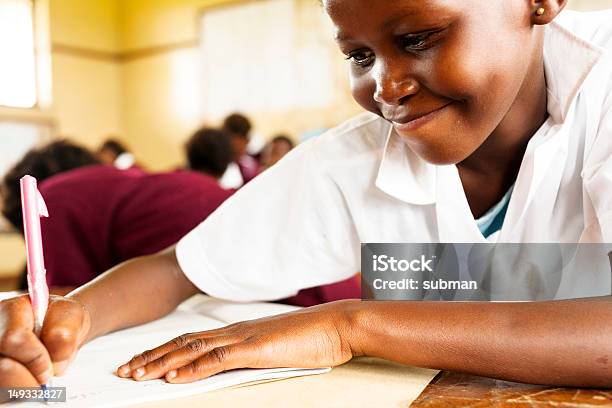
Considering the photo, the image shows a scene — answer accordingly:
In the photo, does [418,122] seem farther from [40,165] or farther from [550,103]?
[40,165]

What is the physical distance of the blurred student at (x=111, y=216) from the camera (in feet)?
4.92

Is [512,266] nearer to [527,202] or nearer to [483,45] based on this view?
[527,202]

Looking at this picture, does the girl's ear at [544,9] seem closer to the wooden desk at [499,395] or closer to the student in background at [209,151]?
the wooden desk at [499,395]

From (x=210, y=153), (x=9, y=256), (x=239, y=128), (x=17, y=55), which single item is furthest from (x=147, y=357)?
(x=17, y=55)

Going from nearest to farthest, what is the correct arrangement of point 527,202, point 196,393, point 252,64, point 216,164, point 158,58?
point 196,393 → point 527,202 → point 216,164 → point 252,64 → point 158,58

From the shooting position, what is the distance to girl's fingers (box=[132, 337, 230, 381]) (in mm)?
602

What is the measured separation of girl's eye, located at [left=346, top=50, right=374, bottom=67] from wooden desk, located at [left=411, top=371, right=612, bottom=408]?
13.0 inches

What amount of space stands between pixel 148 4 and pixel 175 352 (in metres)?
6.54

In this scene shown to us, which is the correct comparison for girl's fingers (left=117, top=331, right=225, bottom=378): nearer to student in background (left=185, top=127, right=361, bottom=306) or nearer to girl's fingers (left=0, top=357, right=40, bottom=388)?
girl's fingers (left=0, top=357, right=40, bottom=388)

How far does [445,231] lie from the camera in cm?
85

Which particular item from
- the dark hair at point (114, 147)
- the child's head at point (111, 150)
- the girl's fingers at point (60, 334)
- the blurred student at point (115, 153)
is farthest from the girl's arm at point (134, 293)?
the dark hair at point (114, 147)

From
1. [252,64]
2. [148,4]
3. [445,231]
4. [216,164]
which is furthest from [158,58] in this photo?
[445,231]

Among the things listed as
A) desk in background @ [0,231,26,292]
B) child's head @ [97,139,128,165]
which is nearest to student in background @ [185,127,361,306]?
child's head @ [97,139,128,165]

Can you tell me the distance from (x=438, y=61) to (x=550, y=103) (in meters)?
0.22
